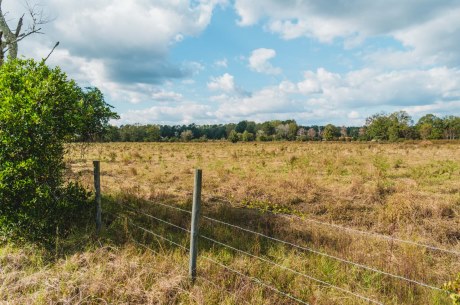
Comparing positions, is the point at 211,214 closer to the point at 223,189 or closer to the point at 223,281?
the point at 223,189

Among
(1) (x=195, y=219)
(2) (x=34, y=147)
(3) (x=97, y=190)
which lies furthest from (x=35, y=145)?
(1) (x=195, y=219)

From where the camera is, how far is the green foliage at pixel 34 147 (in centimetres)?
571

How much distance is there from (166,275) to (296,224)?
3.83 m

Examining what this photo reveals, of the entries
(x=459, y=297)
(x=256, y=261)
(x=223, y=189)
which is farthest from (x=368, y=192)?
(x=459, y=297)

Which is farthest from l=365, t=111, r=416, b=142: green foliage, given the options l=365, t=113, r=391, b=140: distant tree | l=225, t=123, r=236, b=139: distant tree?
l=225, t=123, r=236, b=139: distant tree

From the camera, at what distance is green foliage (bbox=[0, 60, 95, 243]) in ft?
18.7

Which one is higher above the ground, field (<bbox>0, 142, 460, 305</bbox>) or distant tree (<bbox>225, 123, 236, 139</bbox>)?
distant tree (<bbox>225, 123, 236, 139</bbox>)

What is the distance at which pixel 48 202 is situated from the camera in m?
5.97

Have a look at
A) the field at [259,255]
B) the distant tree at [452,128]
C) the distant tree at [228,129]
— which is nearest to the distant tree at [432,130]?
the distant tree at [452,128]

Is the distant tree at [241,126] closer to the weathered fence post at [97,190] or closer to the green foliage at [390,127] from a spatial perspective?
the green foliage at [390,127]

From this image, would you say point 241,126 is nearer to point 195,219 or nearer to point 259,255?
point 259,255

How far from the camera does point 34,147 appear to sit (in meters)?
5.89

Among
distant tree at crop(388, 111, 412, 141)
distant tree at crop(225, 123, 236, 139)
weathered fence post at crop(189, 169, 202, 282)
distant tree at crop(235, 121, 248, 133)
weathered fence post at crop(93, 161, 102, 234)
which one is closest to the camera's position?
weathered fence post at crop(189, 169, 202, 282)

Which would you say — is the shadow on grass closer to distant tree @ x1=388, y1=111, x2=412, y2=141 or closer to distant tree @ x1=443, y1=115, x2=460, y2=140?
distant tree @ x1=388, y1=111, x2=412, y2=141
